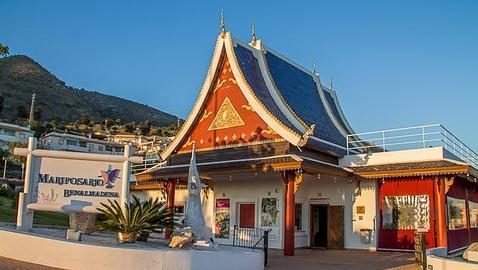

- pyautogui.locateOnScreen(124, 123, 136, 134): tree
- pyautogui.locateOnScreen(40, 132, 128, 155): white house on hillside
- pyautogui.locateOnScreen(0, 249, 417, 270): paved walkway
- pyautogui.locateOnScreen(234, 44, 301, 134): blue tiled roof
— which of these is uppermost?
pyautogui.locateOnScreen(124, 123, 136, 134): tree

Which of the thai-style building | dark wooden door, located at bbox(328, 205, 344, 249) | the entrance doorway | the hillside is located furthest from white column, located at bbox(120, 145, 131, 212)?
the hillside

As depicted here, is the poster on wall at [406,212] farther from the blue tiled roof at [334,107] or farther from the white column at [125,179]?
the white column at [125,179]

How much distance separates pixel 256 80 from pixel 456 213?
Result: 9.83 m

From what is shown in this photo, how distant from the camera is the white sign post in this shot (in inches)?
412

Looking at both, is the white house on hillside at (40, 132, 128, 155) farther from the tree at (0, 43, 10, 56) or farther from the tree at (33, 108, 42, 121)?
the tree at (0, 43, 10, 56)

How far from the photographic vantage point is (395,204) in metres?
18.3

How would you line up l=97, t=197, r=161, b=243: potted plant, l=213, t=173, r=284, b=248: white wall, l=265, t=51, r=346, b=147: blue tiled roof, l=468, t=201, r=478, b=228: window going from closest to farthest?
l=97, t=197, r=161, b=243: potted plant < l=213, t=173, r=284, b=248: white wall < l=265, t=51, r=346, b=147: blue tiled roof < l=468, t=201, r=478, b=228: window

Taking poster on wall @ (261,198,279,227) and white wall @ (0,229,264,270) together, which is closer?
white wall @ (0,229,264,270)

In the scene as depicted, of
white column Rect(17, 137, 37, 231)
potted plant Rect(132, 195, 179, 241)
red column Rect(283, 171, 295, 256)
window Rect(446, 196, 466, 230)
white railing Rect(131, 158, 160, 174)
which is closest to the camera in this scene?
white column Rect(17, 137, 37, 231)

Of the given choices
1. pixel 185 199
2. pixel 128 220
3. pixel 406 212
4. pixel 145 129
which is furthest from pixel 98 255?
pixel 145 129

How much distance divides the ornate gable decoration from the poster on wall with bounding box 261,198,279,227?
3.46 m

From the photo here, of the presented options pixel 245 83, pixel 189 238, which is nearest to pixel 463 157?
pixel 245 83

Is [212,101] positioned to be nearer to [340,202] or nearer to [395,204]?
[340,202]

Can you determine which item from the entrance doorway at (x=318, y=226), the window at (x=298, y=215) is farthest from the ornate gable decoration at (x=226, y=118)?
the entrance doorway at (x=318, y=226)
